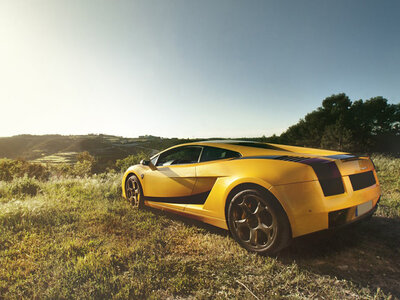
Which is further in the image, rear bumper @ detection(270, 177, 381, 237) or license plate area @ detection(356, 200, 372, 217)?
license plate area @ detection(356, 200, 372, 217)

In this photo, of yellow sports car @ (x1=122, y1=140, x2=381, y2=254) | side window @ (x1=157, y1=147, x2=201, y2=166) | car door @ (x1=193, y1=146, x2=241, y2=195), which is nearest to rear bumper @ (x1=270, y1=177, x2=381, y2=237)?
yellow sports car @ (x1=122, y1=140, x2=381, y2=254)

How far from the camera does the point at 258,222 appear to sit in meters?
2.51

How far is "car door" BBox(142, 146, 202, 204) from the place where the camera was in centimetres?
333

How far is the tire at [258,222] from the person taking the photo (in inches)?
90.3

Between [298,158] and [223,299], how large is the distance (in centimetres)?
157

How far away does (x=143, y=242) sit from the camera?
9.74ft

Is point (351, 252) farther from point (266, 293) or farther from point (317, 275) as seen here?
point (266, 293)

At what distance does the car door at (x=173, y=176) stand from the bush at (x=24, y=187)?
14.2 feet

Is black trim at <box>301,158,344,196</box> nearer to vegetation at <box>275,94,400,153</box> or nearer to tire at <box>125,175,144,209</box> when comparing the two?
tire at <box>125,175,144,209</box>

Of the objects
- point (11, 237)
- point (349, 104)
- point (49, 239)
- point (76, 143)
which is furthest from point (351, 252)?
point (76, 143)

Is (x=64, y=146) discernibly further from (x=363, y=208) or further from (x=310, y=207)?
(x=363, y=208)

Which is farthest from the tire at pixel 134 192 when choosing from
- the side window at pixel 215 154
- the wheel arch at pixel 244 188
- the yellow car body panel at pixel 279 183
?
the wheel arch at pixel 244 188

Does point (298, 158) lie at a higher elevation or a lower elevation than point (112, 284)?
higher

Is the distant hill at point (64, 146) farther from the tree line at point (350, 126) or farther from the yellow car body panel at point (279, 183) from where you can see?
the yellow car body panel at point (279, 183)
